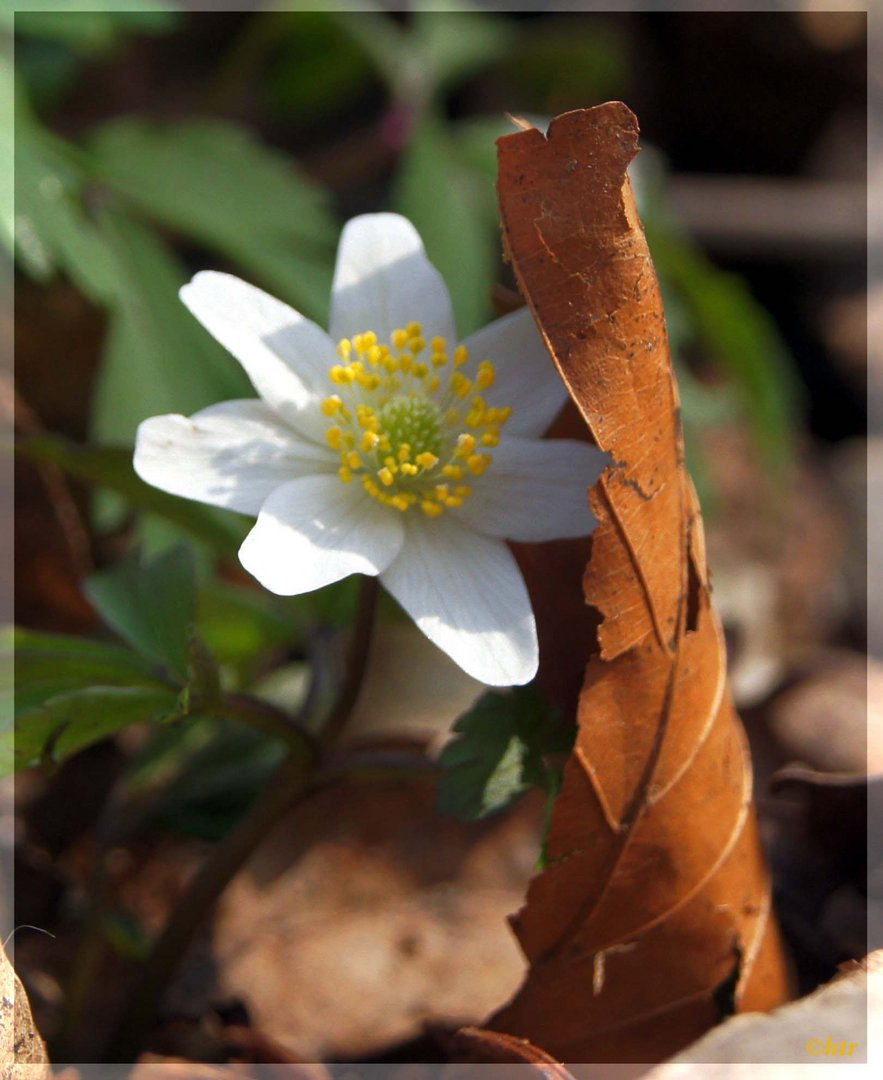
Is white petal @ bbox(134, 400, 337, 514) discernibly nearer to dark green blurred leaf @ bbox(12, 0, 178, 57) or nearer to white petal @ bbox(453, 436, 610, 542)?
white petal @ bbox(453, 436, 610, 542)

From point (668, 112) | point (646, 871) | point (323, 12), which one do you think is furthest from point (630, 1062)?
point (668, 112)

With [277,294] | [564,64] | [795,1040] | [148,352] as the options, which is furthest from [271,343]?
[564,64]

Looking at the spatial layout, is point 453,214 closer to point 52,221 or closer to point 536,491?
point 52,221

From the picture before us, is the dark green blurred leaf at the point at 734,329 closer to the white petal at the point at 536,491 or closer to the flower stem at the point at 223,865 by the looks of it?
the white petal at the point at 536,491

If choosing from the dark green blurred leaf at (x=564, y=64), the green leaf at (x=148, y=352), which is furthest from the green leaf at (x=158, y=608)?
the dark green blurred leaf at (x=564, y=64)

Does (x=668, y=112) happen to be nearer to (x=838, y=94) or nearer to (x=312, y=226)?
(x=838, y=94)

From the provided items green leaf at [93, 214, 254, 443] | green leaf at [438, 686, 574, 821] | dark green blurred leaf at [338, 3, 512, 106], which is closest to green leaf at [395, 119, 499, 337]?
dark green blurred leaf at [338, 3, 512, 106]
